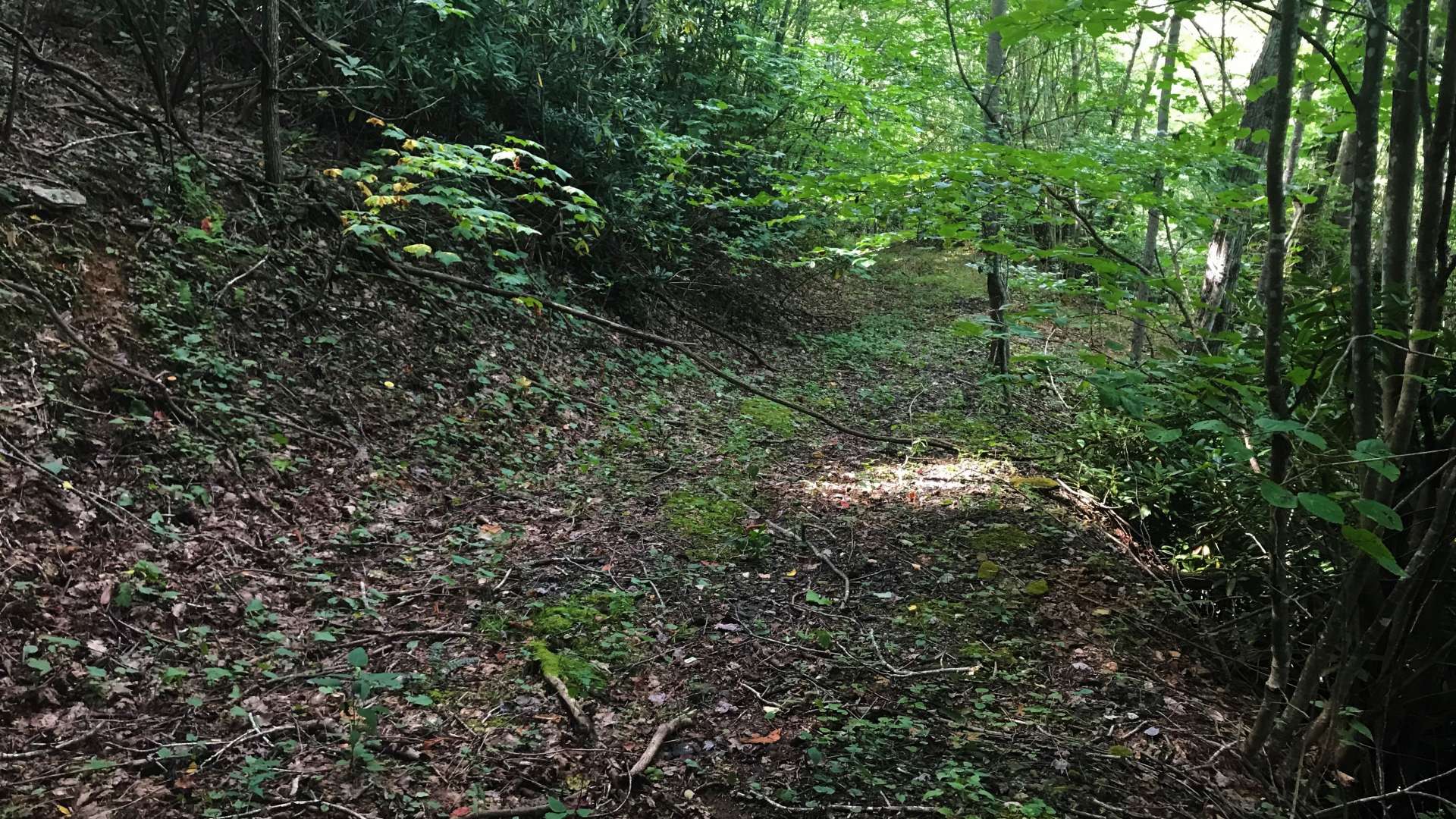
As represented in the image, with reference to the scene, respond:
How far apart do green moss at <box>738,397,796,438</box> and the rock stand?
5.68 meters

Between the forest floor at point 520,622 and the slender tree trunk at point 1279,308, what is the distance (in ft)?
2.32

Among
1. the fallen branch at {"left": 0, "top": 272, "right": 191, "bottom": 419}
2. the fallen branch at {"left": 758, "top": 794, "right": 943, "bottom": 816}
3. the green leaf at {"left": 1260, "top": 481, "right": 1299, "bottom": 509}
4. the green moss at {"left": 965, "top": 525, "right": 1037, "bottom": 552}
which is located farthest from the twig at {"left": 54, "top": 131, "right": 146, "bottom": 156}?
the green leaf at {"left": 1260, "top": 481, "right": 1299, "bottom": 509}

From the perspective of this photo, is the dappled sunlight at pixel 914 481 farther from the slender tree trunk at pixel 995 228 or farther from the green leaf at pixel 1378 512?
the green leaf at pixel 1378 512

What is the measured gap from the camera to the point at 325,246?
673cm

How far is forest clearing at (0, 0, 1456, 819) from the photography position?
2848mm

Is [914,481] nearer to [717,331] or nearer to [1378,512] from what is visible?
[1378,512]

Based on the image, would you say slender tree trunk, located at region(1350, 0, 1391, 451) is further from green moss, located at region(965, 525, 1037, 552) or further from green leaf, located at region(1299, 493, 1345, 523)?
green moss, located at region(965, 525, 1037, 552)

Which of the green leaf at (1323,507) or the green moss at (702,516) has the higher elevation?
the green leaf at (1323,507)

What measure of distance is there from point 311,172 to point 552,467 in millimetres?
3610

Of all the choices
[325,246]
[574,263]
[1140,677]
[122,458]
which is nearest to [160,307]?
[122,458]

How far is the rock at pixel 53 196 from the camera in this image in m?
4.80

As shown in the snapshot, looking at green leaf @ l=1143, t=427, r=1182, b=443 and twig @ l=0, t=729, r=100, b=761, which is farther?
twig @ l=0, t=729, r=100, b=761

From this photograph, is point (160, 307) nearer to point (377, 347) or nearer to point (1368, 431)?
point (377, 347)

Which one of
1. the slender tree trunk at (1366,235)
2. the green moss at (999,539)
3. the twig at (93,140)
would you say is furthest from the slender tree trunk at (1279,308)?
the twig at (93,140)
